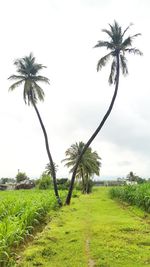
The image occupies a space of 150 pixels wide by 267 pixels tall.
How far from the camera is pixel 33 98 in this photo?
41656 millimetres

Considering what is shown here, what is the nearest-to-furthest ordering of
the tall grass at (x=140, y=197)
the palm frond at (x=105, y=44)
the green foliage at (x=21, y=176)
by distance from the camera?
the tall grass at (x=140, y=197), the palm frond at (x=105, y=44), the green foliage at (x=21, y=176)

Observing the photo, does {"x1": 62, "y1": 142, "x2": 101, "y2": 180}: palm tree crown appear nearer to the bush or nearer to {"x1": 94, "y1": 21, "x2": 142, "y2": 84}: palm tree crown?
the bush

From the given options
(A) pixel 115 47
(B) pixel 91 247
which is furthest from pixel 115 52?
(B) pixel 91 247

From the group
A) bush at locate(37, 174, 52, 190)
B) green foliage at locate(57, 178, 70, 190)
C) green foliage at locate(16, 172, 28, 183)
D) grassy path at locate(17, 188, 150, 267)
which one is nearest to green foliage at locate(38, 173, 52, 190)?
bush at locate(37, 174, 52, 190)

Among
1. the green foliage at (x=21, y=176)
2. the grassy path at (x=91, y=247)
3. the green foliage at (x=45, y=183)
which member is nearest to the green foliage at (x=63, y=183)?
the green foliage at (x=45, y=183)

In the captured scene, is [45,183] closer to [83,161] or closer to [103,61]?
[83,161]

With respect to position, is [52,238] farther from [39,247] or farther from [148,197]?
[148,197]

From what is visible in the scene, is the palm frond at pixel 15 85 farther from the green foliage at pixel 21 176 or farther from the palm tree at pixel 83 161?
the green foliage at pixel 21 176

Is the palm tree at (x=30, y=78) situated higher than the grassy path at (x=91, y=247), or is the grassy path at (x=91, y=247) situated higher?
the palm tree at (x=30, y=78)

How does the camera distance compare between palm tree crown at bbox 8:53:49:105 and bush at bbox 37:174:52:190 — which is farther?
bush at bbox 37:174:52:190

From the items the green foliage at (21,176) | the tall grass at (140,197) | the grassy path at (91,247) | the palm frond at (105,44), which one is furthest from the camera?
the green foliage at (21,176)

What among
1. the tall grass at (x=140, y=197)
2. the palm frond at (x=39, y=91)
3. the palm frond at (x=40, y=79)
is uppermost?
the palm frond at (x=40, y=79)

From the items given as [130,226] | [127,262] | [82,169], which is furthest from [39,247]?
[82,169]

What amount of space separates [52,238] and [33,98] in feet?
86.7
